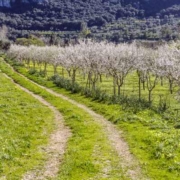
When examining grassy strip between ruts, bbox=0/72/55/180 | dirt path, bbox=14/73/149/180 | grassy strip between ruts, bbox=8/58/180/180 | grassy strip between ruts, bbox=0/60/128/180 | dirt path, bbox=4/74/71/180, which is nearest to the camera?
dirt path, bbox=4/74/71/180

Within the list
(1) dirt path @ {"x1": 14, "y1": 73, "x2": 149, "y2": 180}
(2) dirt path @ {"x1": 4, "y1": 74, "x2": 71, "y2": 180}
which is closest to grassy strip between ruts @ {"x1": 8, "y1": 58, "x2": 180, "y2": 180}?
(1) dirt path @ {"x1": 14, "y1": 73, "x2": 149, "y2": 180}

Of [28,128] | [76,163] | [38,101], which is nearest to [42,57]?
[38,101]

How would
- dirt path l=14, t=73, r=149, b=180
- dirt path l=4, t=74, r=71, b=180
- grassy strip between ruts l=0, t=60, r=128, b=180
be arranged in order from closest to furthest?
dirt path l=4, t=74, r=71, b=180
grassy strip between ruts l=0, t=60, r=128, b=180
dirt path l=14, t=73, r=149, b=180

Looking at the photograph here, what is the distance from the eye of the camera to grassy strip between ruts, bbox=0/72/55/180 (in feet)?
60.7

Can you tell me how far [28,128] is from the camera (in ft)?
88.2

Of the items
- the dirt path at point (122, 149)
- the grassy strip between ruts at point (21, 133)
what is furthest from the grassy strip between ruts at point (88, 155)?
the grassy strip between ruts at point (21, 133)

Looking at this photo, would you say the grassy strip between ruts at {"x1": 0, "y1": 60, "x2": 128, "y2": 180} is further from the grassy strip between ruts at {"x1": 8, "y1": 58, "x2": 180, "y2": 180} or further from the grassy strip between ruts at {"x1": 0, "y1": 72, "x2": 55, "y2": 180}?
the grassy strip between ruts at {"x1": 0, "y1": 72, "x2": 55, "y2": 180}

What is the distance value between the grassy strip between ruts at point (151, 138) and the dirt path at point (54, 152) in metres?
4.56

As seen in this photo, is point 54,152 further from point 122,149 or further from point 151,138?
point 151,138

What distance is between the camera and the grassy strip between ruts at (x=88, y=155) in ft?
56.7

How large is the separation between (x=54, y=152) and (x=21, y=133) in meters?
5.19

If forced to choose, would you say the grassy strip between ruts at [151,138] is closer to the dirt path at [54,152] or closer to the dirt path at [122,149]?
the dirt path at [122,149]

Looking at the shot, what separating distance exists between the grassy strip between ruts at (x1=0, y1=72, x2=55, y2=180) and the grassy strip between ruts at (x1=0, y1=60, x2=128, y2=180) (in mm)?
1859

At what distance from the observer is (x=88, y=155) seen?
66.1 ft
